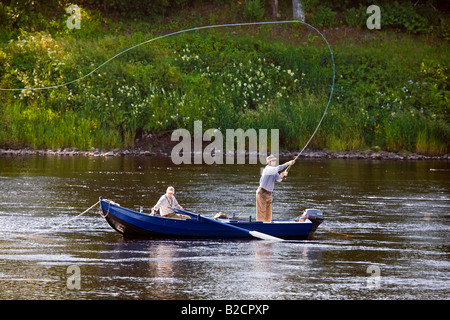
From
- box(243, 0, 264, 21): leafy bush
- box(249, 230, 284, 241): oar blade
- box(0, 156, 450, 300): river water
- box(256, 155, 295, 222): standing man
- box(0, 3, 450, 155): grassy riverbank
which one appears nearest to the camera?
box(0, 156, 450, 300): river water

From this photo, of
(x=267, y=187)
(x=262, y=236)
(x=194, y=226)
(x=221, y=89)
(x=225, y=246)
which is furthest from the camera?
(x=221, y=89)

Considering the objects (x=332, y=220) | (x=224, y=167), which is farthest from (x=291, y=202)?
(x=224, y=167)

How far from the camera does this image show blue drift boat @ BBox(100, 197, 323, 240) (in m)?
16.5

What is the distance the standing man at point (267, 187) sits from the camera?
1692cm

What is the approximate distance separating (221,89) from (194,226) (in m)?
23.1

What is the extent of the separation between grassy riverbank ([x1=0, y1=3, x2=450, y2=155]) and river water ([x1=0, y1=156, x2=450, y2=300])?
9.31 m

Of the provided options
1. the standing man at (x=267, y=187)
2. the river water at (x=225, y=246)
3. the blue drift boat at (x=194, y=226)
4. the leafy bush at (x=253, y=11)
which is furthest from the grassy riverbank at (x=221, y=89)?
the blue drift boat at (x=194, y=226)

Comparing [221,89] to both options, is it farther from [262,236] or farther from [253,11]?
[262,236]

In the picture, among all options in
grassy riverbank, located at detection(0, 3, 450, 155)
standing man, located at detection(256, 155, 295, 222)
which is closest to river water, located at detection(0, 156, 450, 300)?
standing man, located at detection(256, 155, 295, 222)

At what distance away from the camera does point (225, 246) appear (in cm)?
1609

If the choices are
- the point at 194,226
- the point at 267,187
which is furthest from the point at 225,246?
the point at 267,187

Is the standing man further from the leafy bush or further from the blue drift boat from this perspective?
the leafy bush

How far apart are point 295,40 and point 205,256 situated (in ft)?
103
